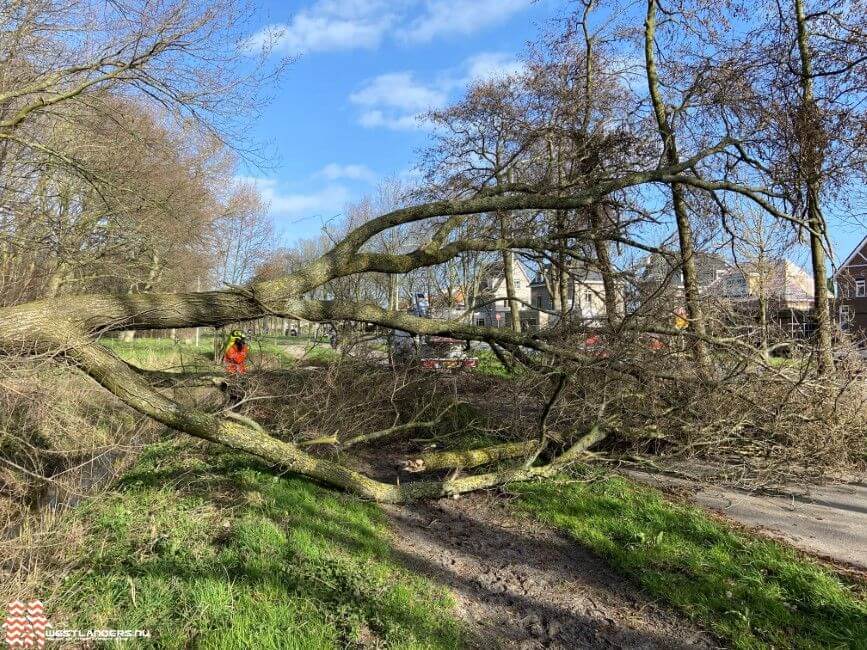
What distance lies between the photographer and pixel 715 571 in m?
4.01

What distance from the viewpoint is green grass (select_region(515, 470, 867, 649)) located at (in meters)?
3.36

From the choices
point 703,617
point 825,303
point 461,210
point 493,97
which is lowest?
point 703,617

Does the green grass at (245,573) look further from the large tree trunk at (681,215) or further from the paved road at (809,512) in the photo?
the large tree trunk at (681,215)

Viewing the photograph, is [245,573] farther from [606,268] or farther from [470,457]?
[606,268]

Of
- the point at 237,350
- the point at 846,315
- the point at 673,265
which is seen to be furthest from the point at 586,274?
the point at 237,350

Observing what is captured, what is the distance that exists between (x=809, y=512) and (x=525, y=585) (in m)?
3.20

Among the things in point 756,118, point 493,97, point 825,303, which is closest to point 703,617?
point 825,303

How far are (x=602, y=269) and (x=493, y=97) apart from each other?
8.02 metres

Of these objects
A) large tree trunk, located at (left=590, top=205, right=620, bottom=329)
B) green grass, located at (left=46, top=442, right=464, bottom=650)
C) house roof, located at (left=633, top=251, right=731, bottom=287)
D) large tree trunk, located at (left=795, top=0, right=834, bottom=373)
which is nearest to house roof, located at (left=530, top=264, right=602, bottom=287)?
large tree trunk, located at (left=590, top=205, right=620, bottom=329)

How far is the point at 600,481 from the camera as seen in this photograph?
235 inches

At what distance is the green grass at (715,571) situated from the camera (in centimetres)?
336

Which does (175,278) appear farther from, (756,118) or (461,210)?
(756,118)

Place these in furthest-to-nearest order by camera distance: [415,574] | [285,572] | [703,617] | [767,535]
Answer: [767,535] < [415,574] < [285,572] < [703,617]

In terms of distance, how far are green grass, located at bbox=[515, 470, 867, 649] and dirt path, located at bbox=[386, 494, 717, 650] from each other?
18 cm
